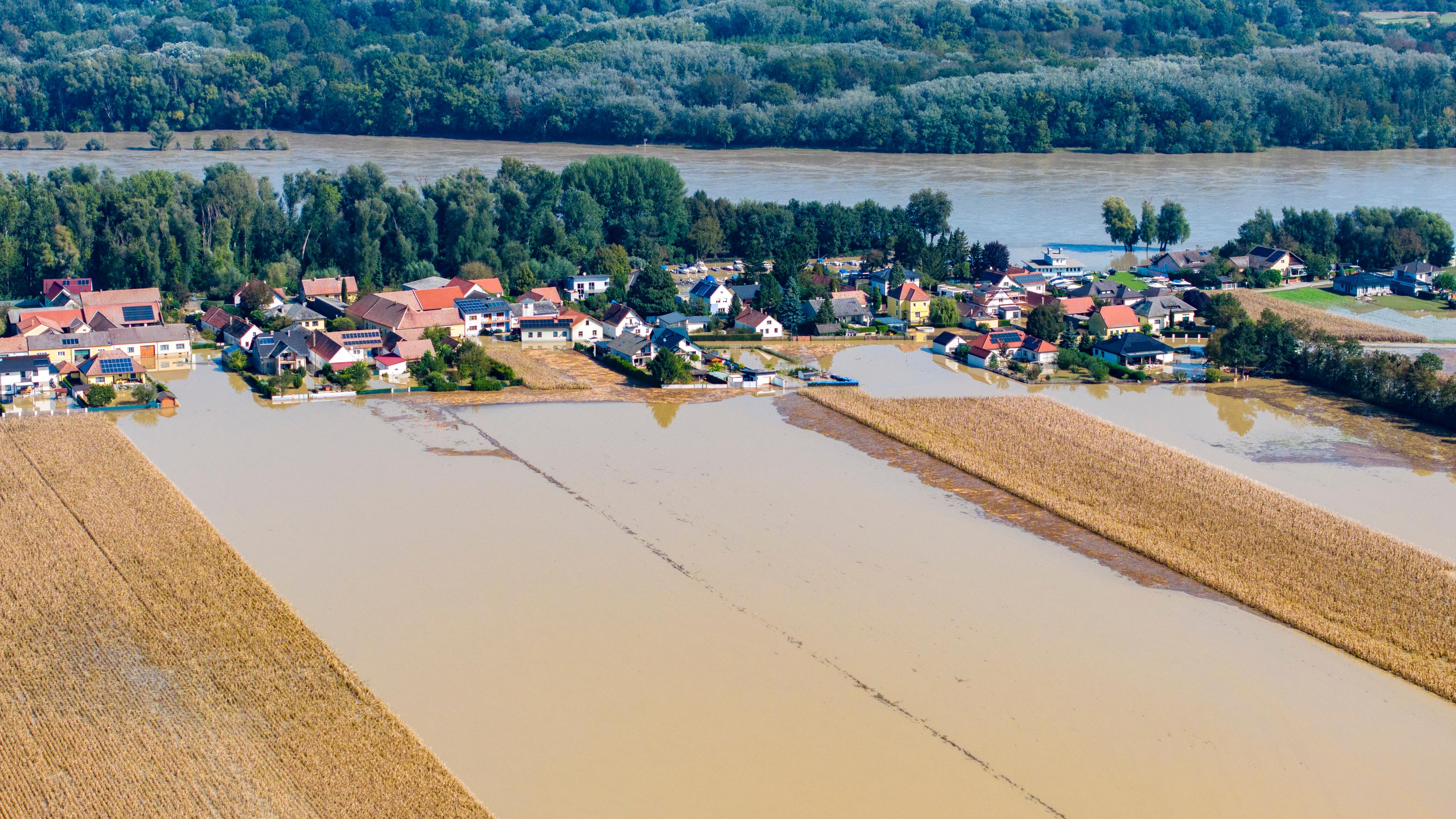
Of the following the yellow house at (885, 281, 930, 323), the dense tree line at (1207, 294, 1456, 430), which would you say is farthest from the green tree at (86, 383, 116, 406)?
the dense tree line at (1207, 294, 1456, 430)

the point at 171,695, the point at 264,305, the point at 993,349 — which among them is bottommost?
the point at 171,695

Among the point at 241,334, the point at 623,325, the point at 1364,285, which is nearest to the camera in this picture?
the point at 241,334

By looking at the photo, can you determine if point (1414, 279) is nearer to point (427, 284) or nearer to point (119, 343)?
point (427, 284)

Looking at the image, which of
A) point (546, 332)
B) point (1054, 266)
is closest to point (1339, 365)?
point (1054, 266)

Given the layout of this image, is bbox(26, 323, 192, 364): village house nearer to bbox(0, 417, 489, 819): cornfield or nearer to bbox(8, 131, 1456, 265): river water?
bbox(0, 417, 489, 819): cornfield

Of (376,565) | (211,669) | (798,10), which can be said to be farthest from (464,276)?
(798,10)

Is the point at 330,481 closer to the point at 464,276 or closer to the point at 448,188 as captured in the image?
the point at 464,276
